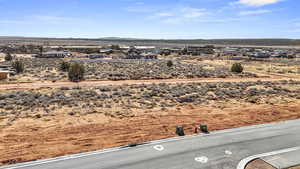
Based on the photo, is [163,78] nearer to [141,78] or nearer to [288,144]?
[141,78]

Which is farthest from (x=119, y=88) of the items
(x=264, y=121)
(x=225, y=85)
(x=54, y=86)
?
(x=264, y=121)

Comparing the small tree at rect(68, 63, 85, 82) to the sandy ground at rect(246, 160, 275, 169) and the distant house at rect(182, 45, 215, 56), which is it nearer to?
the sandy ground at rect(246, 160, 275, 169)

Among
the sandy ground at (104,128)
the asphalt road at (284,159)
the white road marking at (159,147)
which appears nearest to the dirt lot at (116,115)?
Result: the sandy ground at (104,128)

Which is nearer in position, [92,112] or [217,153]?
[217,153]

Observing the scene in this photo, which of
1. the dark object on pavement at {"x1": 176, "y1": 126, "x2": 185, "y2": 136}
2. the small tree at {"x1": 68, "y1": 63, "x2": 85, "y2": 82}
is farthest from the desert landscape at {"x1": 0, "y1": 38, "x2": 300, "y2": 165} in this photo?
the small tree at {"x1": 68, "y1": 63, "x2": 85, "y2": 82}

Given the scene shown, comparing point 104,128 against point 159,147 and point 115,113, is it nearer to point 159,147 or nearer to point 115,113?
point 115,113

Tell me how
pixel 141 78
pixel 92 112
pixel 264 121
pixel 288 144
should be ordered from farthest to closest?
pixel 141 78 → pixel 92 112 → pixel 264 121 → pixel 288 144
